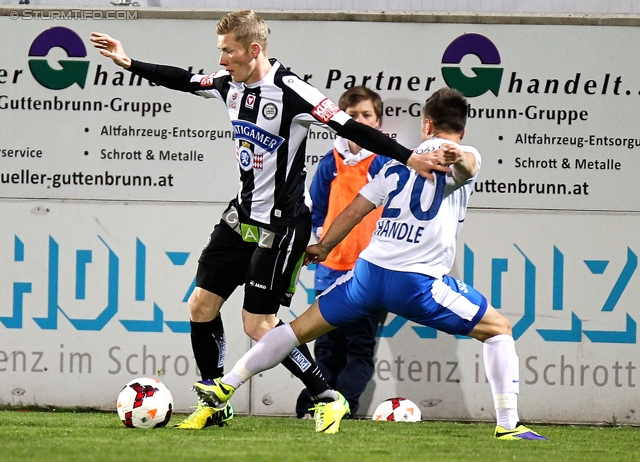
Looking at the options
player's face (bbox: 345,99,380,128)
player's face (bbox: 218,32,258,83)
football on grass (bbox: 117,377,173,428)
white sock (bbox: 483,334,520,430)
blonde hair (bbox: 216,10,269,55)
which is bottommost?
football on grass (bbox: 117,377,173,428)

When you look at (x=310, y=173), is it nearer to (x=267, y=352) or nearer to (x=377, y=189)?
(x=377, y=189)

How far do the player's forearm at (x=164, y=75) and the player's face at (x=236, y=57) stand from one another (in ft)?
1.37

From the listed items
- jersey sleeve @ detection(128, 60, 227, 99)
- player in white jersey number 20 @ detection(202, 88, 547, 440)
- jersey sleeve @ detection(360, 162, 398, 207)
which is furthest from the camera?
jersey sleeve @ detection(128, 60, 227, 99)

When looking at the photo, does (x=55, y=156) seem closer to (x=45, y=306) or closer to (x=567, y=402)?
(x=45, y=306)

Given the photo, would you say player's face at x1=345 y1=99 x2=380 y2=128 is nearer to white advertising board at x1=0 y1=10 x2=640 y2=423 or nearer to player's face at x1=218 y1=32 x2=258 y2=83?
white advertising board at x1=0 y1=10 x2=640 y2=423

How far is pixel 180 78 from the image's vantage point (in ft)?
19.5

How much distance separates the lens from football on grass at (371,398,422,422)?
6.64 metres

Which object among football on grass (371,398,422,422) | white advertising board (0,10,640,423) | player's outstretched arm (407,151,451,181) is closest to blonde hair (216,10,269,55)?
player's outstretched arm (407,151,451,181)

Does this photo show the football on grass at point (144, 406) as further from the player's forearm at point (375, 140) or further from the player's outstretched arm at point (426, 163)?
the player's outstretched arm at point (426, 163)

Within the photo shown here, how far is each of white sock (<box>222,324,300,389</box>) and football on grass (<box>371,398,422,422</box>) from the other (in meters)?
1.42

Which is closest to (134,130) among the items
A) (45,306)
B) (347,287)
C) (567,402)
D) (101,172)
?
(101,172)

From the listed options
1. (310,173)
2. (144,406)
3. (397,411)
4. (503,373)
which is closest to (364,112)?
(310,173)

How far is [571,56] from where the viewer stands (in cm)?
710

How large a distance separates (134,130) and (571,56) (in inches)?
123
